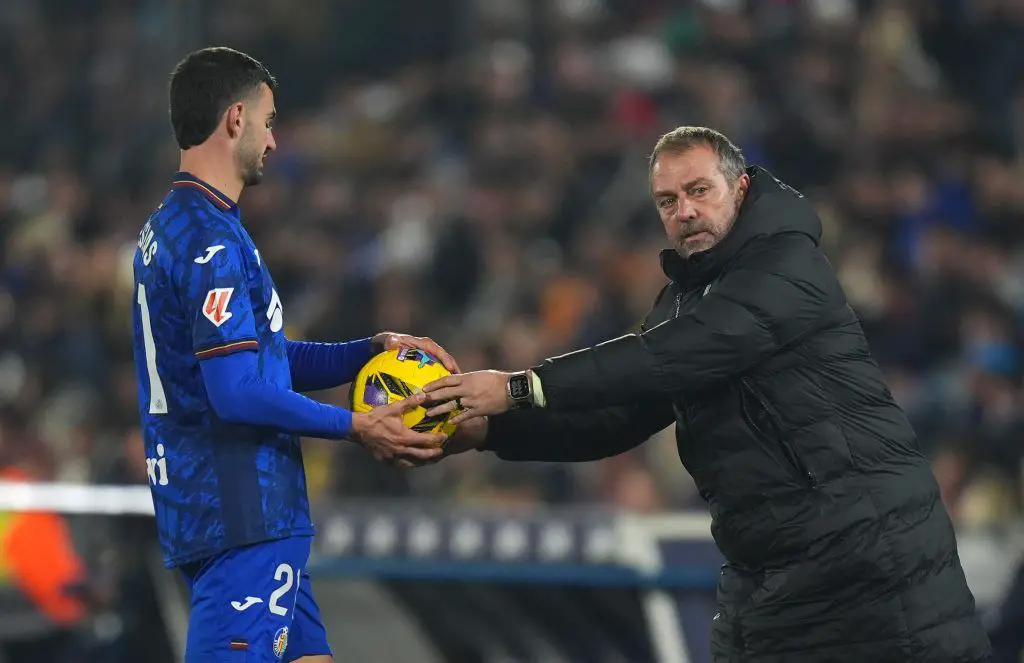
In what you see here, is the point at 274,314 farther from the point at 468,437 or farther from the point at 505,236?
the point at 505,236

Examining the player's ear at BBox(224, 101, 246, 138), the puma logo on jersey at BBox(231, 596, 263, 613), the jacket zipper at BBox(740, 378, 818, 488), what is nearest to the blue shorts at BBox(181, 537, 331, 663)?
the puma logo on jersey at BBox(231, 596, 263, 613)

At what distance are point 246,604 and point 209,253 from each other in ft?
2.99

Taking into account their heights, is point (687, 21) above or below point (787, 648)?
above

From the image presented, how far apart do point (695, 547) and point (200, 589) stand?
3425 mm

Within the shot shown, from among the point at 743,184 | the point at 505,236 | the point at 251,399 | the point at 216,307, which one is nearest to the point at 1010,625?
the point at 743,184

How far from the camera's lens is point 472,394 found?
4.37 m

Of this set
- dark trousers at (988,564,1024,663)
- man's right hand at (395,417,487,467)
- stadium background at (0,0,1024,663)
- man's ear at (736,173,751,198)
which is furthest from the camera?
stadium background at (0,0,1024,663)

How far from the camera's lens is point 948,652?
4207 mm

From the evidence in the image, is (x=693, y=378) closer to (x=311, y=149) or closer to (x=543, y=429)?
(x=543, y=429)

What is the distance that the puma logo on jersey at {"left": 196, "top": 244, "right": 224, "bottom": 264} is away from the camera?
3963mm

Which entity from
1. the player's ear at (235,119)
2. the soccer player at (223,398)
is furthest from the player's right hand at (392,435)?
the player's ear at (235,119)

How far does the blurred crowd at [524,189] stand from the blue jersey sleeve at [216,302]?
4785 millimetres

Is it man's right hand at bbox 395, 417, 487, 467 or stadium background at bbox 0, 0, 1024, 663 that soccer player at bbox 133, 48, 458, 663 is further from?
stadium background at bbox 0, 0, 1024, 663

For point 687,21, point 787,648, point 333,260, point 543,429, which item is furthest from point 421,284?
point 787,648
